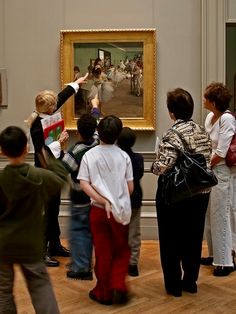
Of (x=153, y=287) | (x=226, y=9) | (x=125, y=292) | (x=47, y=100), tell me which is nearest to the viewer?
(x=125, y=292)

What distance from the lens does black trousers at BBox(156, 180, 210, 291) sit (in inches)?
157

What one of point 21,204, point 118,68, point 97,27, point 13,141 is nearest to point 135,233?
point 21,204

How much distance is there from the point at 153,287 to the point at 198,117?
2.45 m

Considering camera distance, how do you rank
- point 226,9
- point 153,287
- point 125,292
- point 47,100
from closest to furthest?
1. point 125,292
2. point 153,287
3. point 47,100
4. point 226,9

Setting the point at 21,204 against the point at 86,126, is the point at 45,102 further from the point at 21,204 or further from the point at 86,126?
the point at 21,204

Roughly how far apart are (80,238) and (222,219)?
4.45ft

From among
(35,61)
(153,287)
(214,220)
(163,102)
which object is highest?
(35,61)

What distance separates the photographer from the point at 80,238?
4.55 metres

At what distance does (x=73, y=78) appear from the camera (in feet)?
19.9

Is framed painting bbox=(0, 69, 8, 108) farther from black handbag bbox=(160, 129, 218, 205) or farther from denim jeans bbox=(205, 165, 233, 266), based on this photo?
black handbag bbox=(160, 129, 218, 205)

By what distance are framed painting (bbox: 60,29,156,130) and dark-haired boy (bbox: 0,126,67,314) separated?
327cm

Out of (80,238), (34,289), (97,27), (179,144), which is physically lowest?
(80,238)

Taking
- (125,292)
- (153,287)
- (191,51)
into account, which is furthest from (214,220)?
(191,51)

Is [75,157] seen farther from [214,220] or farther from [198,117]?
[198,117]
